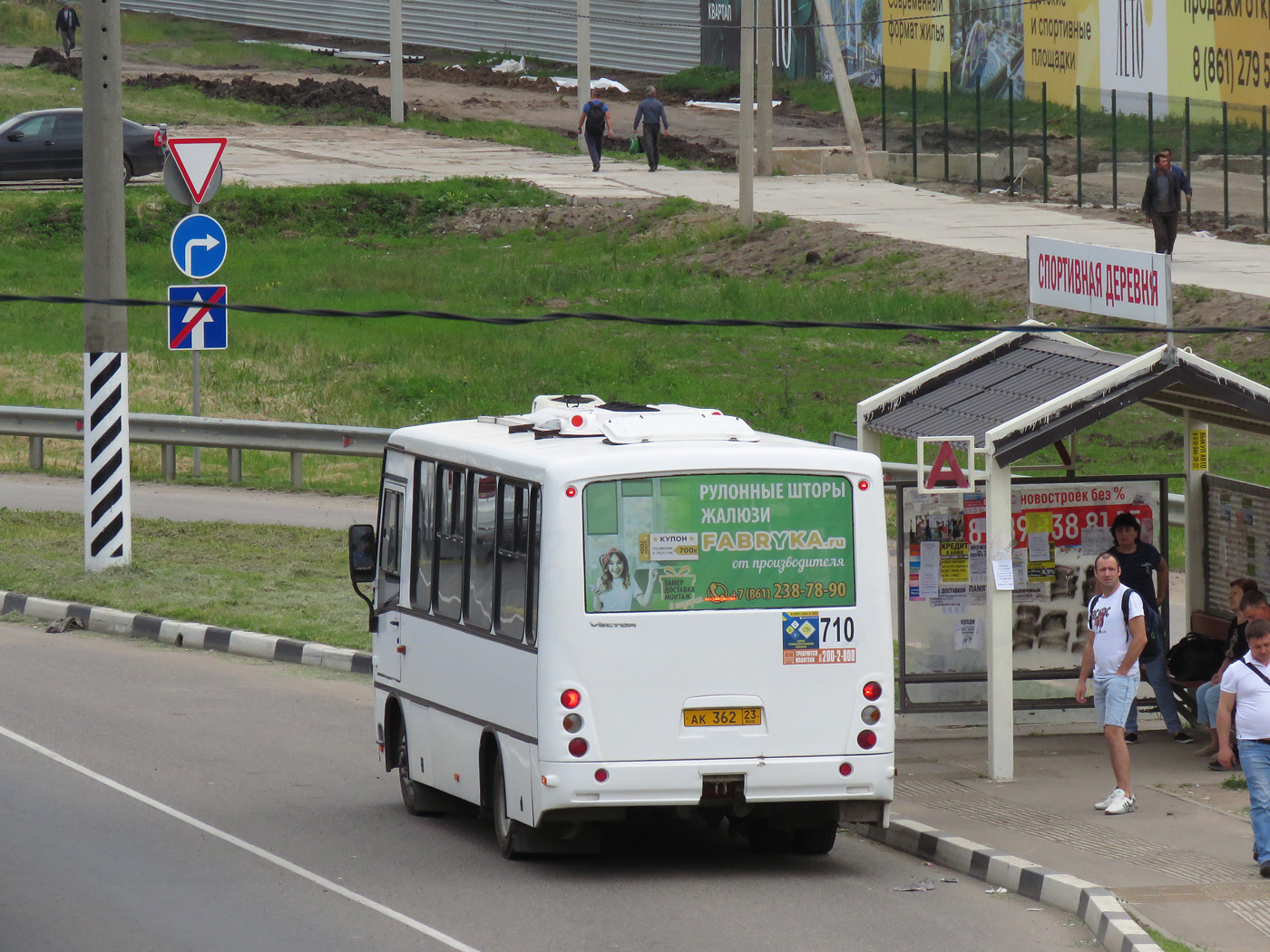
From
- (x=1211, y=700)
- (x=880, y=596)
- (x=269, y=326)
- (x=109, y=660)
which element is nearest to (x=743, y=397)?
(x=269, y=326)

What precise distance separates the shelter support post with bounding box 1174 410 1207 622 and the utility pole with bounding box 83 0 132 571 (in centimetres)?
959

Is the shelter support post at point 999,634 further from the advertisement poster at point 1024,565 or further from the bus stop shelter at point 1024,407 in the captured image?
the advertisement poster at point 1024,565

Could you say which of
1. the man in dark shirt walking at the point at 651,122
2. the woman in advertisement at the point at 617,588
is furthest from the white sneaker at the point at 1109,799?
the man in dark shirt walking at the point at 651,122

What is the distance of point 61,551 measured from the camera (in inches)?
773

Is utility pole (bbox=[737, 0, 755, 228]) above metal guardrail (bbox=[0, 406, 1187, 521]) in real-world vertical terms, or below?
above

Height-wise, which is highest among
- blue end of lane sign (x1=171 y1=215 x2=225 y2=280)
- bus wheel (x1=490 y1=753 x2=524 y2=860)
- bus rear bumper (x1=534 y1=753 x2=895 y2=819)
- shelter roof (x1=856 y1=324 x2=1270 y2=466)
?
blue end of lane sign (x1=171 y1=215 x2=225 y2=280)

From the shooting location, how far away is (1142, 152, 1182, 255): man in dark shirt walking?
29812mm

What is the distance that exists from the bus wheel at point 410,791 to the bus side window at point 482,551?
1343 mm

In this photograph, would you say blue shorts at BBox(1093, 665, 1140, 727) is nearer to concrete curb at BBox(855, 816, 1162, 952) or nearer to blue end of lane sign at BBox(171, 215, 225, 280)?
concrete curb at BBox(855, 816, 1162, 952)

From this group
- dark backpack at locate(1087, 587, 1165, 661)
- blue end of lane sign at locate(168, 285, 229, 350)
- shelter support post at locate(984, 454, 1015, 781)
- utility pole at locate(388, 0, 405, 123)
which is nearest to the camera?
shelter support post at locate(984, 454, 1015, 781)

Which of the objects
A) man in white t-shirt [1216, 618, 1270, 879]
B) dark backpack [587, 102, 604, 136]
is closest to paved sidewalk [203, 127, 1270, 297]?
dark backpack [587, 102, 604, 136]

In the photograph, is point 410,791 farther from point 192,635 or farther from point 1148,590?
point 192,635

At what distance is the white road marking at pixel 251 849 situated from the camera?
346 inches

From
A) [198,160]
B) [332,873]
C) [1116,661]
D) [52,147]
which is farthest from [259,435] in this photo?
[52,147]
